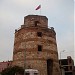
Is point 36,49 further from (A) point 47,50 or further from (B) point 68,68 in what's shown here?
(B) point 68,68

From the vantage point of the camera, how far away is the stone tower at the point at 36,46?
1205 inches

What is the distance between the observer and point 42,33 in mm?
32562

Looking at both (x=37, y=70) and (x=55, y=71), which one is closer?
(x=37, y=70)

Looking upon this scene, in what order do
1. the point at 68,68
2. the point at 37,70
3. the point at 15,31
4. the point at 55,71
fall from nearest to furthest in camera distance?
the point at 37,70 → the point at 55,71 → the point at 15,31 → the point at 68,68

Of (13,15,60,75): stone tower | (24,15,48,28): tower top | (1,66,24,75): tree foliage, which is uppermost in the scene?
(24,15,48,28): tower top

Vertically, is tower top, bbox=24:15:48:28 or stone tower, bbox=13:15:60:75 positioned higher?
tower top, bbox=24:15:48:28

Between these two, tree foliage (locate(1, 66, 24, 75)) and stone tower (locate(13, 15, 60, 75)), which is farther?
stone tower (locate(13, 15, 60, 75))

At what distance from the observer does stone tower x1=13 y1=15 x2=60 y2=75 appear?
100 feet

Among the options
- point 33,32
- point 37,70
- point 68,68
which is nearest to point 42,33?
point 33,32

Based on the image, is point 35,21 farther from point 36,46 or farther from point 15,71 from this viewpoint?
point 15,71

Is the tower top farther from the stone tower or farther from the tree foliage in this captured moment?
the tree foliage

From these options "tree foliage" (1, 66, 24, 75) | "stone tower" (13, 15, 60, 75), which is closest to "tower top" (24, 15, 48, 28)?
"stone tower" (13, 15, 60, 75)

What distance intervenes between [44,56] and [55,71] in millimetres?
3256

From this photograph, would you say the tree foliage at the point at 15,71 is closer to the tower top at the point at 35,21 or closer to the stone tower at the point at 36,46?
the stone tower at the point at 36,46
